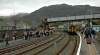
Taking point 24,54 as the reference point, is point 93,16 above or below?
above

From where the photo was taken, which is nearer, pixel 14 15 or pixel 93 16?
pixel 93 16

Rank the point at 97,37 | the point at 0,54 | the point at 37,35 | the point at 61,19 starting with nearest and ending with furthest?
1. the point at 0,54
2. the point at 97,37
3. the point at 37,35
4. the point at 61,19

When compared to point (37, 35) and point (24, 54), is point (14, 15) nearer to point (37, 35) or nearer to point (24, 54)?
point (37, 35)

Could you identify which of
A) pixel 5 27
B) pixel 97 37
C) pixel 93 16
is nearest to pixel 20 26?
pixel 5 27

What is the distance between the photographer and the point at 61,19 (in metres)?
72.8

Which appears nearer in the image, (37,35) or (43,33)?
(37,35)

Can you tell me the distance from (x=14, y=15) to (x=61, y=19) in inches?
2726

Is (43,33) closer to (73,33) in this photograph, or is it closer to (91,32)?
(73,33)

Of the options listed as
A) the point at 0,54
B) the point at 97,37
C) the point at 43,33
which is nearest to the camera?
the point at 0,54

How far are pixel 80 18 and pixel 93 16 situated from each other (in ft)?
16.6

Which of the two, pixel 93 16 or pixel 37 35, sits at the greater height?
pixel 93 16

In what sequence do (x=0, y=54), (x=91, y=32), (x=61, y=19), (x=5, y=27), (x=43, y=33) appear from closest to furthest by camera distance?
(x=0, y=54) → (x=91, y=32) → (x=43, y=33) → (x=61, y=19) → (x=5, y=27)

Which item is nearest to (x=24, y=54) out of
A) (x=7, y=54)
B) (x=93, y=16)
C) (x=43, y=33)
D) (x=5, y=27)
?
(x=7, y=54)

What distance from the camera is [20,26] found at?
13000 cm
